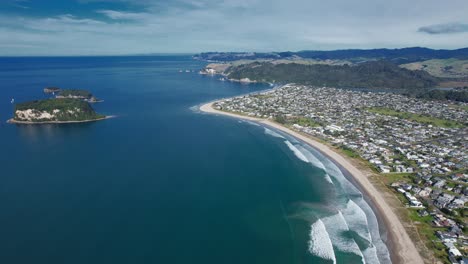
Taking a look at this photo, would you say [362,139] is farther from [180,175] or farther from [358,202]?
[180,175]

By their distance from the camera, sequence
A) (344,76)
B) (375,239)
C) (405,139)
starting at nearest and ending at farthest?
1. (375,239)
2. (405,139)
3. (344,76)

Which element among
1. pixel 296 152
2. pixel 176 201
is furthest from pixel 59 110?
pixel 296 152

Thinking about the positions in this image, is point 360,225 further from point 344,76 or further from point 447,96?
point 344,76

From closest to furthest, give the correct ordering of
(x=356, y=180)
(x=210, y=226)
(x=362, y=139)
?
1. (x=210, y=226)
2. (x=356, y=180)
3. (x=362, y=139)

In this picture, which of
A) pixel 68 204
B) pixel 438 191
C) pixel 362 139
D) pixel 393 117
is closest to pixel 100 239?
pixel 68 204

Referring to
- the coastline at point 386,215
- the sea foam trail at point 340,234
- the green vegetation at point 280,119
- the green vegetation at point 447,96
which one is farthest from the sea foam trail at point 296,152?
the green vegetation at point 447,96

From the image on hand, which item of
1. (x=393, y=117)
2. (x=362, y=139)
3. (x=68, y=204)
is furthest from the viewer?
(x=393, y=117)
